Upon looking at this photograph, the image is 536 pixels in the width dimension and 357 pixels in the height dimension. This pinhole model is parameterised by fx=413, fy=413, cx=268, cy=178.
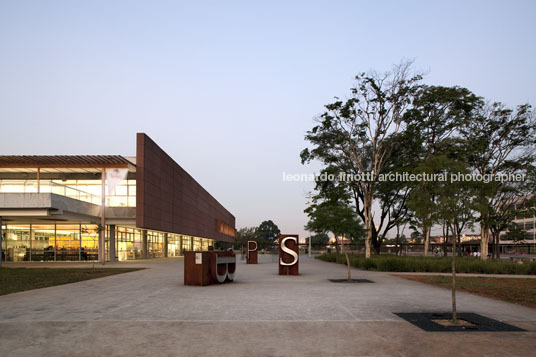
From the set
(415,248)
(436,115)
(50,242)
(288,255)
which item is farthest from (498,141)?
(415,248)

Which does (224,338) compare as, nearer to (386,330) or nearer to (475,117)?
(386,330)

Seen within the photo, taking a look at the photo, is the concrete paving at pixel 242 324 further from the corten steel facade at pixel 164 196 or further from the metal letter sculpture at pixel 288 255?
the corten steel facade at pixel 164 196

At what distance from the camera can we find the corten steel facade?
37906 mm

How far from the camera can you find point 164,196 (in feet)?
147

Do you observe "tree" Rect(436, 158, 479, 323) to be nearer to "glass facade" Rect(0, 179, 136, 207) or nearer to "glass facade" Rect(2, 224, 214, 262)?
"glass facade" Rect(0, 179, 136, 207)

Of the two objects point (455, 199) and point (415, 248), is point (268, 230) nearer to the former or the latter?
point (415, 248)

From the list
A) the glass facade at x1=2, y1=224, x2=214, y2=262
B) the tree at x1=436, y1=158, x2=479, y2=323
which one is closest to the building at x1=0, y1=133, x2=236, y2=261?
the glass facade at x1=2, y1=224, x2=214, y2=262

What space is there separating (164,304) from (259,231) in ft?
531

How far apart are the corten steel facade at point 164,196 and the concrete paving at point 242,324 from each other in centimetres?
2410

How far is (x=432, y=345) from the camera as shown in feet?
24.2

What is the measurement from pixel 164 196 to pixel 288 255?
24.3 meters

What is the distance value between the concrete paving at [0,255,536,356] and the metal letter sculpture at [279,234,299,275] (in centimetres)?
909

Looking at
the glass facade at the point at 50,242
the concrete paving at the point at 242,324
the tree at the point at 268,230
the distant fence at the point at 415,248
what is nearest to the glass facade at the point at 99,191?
the glass facade at the point at 50,242

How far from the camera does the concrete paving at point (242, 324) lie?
7.08m
